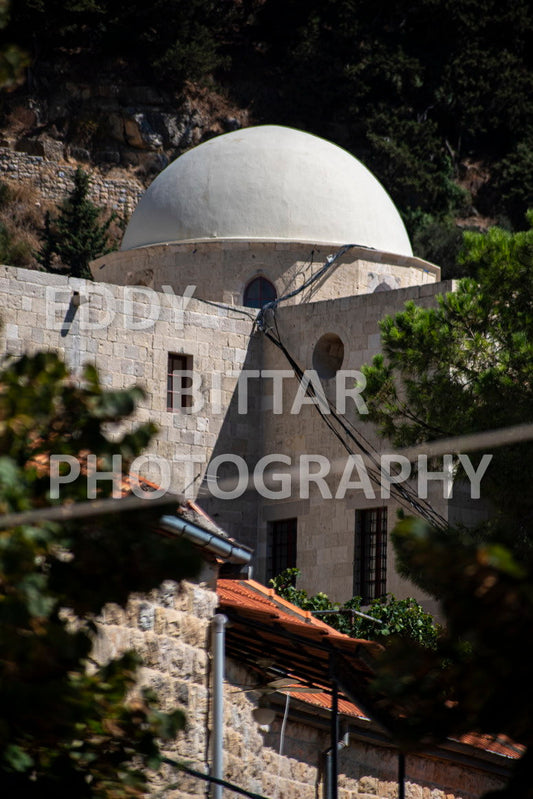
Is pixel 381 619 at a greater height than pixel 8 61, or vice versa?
pixel 8 61

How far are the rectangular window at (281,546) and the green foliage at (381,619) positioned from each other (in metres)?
3.00

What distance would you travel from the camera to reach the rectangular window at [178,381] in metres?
22.8

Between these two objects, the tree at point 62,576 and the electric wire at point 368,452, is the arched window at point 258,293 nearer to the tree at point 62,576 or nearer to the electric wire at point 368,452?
the electric wire at point 368,452

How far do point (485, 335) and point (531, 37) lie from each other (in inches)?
1359

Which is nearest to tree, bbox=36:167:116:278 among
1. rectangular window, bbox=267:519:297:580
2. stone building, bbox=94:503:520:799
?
rectangular window, bbox=267:519:297:580

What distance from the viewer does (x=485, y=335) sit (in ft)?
58.6

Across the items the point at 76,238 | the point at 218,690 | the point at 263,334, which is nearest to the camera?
the point at 218,690

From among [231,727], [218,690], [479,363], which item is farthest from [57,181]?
[218,690]

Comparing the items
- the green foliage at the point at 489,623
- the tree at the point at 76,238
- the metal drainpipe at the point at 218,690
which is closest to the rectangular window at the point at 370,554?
the metal drainpipe at the point at 218,690

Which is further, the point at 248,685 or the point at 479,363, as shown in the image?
the point at 479,363

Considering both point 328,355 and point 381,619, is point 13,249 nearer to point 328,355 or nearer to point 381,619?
point 328,355

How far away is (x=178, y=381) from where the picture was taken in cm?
2294

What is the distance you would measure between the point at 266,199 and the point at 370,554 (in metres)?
6.91

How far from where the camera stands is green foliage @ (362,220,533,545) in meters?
17.0
